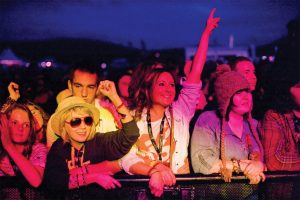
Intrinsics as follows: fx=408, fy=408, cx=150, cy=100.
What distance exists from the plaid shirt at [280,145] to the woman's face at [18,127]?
6.90 ft

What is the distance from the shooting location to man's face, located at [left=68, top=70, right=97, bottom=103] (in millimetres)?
4359

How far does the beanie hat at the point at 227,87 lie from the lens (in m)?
3.56

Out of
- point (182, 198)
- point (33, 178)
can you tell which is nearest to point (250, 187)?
point (182, 198)

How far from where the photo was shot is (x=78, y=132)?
3.45 metres

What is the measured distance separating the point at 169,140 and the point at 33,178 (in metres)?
1.18

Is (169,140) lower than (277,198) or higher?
higher

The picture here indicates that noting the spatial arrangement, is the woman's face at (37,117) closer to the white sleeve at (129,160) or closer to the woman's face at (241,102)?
the white sleeve at (129,160)

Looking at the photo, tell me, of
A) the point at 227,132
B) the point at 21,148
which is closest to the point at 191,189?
the point at 227,132

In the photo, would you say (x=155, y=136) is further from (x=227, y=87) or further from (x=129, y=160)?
(x=227, y=87)

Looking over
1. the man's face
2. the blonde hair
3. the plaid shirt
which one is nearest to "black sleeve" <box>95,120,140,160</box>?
the blonde hair

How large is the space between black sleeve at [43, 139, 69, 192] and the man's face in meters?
1.00

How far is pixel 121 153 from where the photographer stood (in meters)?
3.38

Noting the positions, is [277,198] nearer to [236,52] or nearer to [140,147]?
[140,147]

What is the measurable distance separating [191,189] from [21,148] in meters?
1.57
